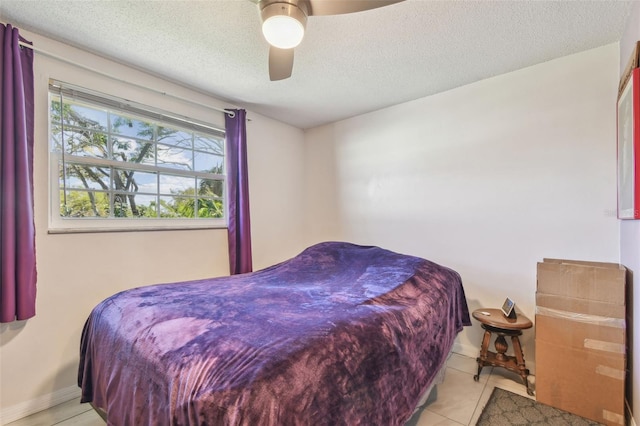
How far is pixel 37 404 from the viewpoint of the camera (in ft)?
6.28

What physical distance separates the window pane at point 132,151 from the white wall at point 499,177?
2195 mm

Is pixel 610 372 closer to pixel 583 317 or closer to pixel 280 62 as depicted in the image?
pixel 583 317

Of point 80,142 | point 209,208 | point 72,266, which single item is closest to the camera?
point 72,266

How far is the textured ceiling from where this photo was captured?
172 cm

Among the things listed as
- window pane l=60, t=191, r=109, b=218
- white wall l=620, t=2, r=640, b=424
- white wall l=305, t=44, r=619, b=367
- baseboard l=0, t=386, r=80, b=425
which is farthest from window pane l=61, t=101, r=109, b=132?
white wall l=620, t=2, r=640, b=424

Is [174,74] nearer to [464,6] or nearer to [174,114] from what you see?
[174,114]

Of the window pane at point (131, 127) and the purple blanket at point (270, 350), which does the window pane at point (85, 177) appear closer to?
the window pane at point (131, 127)

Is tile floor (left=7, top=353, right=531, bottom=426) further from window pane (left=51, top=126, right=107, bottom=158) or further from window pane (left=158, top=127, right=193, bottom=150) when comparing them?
window pane (left=158, top=127, right=193, bottom=150)

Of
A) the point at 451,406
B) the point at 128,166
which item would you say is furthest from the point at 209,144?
the point at 451,406

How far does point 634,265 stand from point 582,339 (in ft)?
Result: 1.80

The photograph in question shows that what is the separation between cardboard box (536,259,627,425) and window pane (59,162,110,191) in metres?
3.37

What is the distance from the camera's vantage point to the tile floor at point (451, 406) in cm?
177

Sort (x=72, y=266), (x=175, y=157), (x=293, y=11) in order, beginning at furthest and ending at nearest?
(x=175, y=157) < (x=72, y=266) < (x=293, y=11)

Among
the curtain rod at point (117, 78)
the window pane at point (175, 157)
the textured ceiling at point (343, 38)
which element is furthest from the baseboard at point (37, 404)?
the textured ceiling at point (343, 38)
